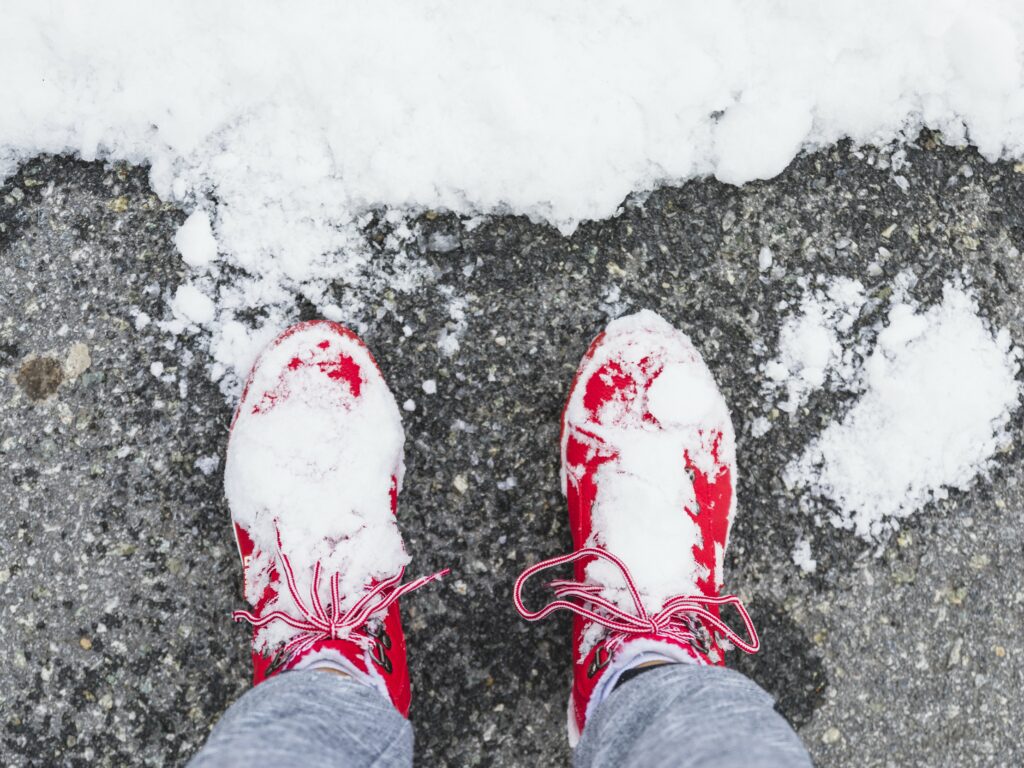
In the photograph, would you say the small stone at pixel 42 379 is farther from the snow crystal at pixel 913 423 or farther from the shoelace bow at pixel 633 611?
the snow crystal at pixel 913 423

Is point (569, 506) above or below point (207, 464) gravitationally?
below

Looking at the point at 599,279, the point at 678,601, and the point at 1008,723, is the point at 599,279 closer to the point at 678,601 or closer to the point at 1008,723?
the point at 678,601

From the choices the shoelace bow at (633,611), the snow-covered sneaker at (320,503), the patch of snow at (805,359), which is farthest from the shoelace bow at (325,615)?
the patch of snow at (805,359)

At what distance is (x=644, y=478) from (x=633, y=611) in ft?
0.84

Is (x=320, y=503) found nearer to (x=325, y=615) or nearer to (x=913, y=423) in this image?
(x=325, y=615)

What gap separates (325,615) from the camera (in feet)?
4.71

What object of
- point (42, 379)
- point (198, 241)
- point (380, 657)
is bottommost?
point (380, 657)

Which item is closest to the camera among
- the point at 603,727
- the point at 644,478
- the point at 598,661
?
the point at 603,727

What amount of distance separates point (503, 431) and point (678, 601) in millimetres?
472

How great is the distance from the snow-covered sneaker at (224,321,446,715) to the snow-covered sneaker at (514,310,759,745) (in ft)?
0.93

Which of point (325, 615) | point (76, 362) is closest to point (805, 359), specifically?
point (325, 615)

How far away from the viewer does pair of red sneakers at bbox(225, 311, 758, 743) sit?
1439mm

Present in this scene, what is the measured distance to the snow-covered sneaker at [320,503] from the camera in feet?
4.73

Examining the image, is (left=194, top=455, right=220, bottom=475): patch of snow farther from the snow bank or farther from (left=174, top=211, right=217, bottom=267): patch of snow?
(left=174, top=211, right=217, bottom=267): patch of snow
